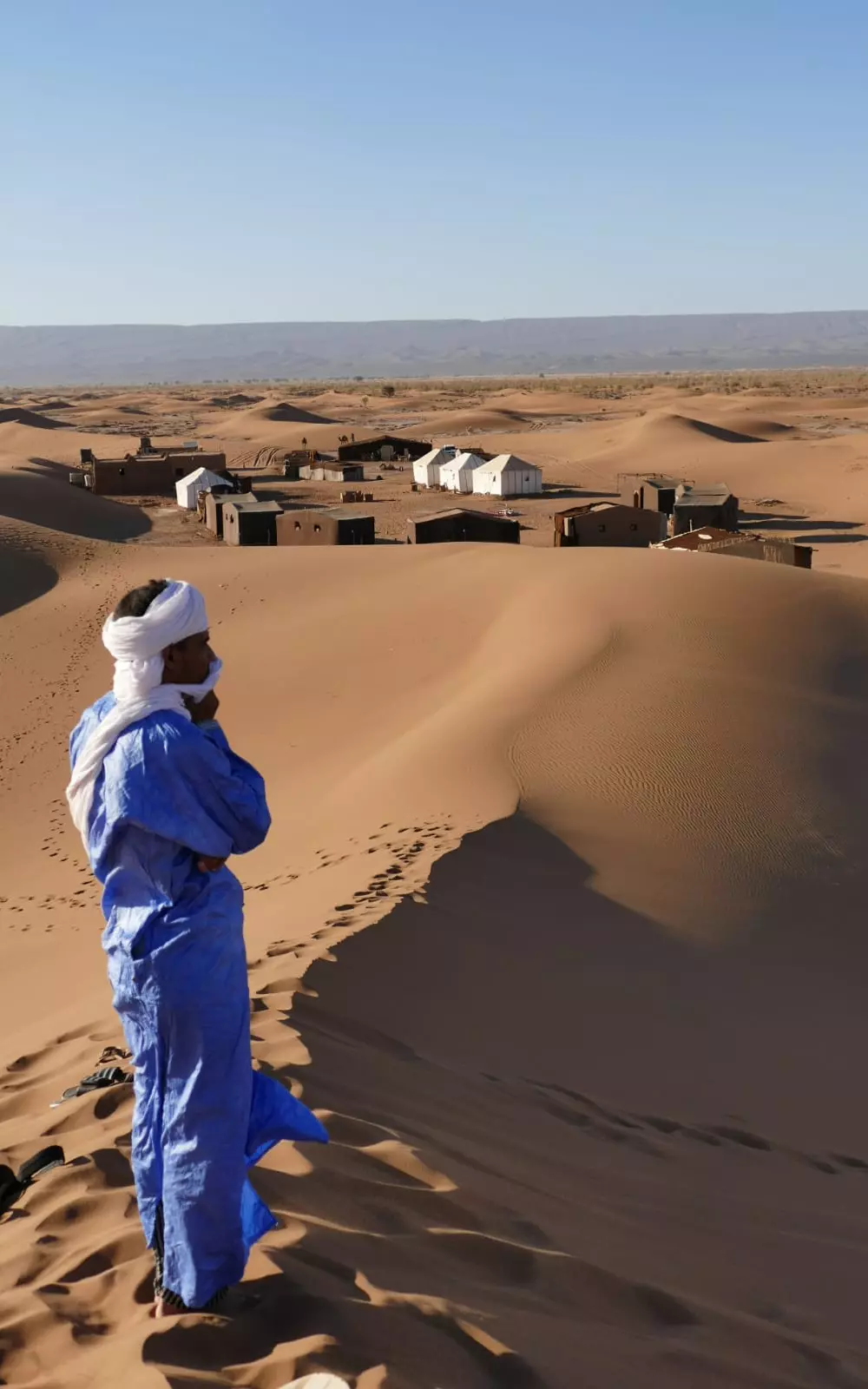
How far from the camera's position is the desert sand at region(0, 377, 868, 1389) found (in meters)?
3.57

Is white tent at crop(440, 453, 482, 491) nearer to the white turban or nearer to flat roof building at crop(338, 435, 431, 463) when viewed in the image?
flat roof building at crop(338, 435, 431, 463)

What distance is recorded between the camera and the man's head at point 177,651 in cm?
348

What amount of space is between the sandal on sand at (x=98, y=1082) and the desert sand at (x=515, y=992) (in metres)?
0.17

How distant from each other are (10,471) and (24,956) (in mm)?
32097

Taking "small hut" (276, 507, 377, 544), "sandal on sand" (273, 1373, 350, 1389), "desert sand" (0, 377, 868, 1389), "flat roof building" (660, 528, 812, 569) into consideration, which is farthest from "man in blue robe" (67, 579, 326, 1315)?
"small hut" (276, 507, 377, 544)

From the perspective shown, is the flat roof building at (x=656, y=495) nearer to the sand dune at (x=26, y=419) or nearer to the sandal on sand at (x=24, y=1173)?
the sandal on sand at (x=24, y=1173)

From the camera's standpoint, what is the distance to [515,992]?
7094 millimetres

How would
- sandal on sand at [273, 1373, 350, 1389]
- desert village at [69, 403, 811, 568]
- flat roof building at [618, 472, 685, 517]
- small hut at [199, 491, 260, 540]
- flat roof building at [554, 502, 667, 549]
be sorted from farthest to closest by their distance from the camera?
flat roof building at [618, 472, 685, 517], small hut at [199, 491, 260, 540], flat roof building at [554, 502, 667, 549], desert village at [69, 403, 811, 568], sandal on sand at [273, 1373, 350, 1389]

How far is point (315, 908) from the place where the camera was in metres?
8.08

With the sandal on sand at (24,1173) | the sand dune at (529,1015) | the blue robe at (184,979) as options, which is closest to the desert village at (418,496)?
the sand dune at (529,1015)

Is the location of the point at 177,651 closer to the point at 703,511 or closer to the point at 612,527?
the point at 612,527

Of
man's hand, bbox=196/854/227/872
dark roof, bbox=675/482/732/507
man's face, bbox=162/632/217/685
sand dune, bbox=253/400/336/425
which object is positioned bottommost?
dark roof, bbox=675/482/732/507

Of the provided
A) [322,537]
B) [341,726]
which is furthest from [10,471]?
[341,726]

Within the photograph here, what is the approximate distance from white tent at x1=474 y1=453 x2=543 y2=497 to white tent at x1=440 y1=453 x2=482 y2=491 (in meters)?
Answer: 0.38
